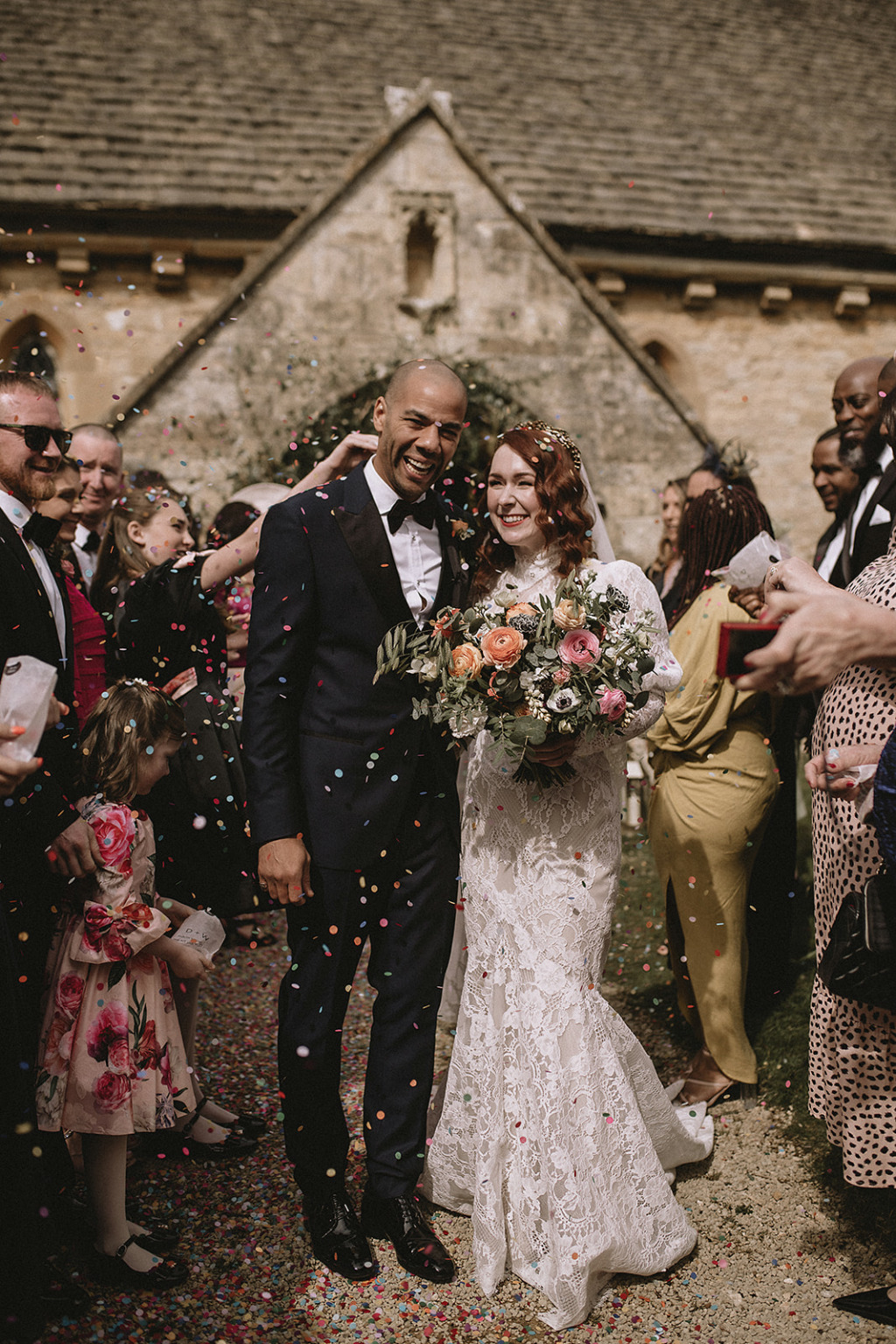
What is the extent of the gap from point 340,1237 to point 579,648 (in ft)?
6.48

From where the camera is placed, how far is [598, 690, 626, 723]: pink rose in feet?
9.19

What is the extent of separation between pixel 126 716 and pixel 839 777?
7.05ft

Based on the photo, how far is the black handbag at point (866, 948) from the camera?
2422mm

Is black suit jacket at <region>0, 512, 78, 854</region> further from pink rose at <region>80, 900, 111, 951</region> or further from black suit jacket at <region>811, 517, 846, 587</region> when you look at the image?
black suit jacket at <region>811, 517, 846, 587</region>

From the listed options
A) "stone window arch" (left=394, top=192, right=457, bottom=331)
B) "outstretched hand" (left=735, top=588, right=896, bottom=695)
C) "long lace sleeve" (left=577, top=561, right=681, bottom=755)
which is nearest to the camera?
"outstretched hand" (left=735, top=588, right=896, bottom=695)

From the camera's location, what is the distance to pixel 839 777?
2.56m

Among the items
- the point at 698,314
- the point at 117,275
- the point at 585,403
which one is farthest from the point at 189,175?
the point at 698,314

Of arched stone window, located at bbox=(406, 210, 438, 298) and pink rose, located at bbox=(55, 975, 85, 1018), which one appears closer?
pink rose, located at bbox=(55, 975, 85, 1018)

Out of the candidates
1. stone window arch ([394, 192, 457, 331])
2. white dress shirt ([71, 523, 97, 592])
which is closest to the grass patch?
white dress shirt ([71, 523, 97, 592])

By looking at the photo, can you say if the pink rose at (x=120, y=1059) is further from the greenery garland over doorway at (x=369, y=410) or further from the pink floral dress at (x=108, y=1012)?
the greenery garland over doorway at (x=369, y=410)

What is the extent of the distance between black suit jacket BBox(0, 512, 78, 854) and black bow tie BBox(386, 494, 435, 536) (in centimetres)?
107

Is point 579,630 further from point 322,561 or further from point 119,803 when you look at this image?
point 119,803

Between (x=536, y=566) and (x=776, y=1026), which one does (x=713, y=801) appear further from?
(x=536, y=566)

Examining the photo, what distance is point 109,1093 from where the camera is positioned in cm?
286
